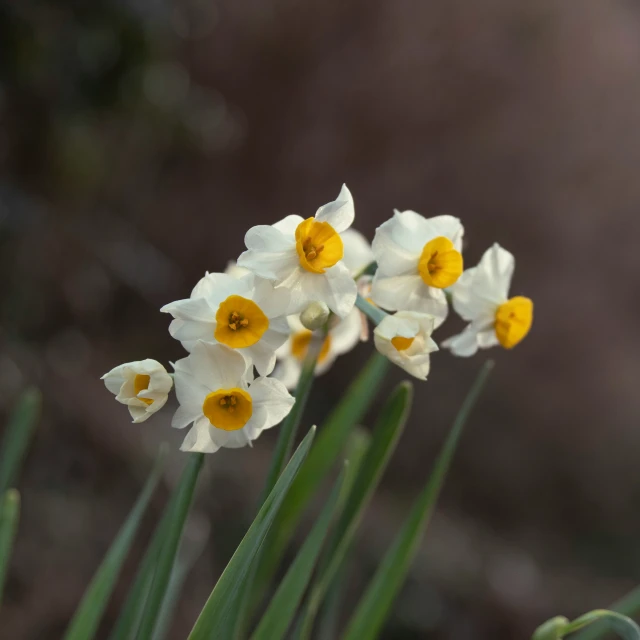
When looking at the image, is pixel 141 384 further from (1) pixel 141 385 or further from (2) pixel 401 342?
(2) pixel 401 342

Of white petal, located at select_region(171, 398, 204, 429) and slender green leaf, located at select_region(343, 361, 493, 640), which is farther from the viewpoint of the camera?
slender green leaf, located at select_region(343, 361, 493, 640)

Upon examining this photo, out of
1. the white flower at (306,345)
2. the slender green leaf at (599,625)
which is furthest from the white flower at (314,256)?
the slender green leaf at (599,625)

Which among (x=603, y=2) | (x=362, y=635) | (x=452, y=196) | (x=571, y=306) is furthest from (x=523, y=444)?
(x=362, y=635)

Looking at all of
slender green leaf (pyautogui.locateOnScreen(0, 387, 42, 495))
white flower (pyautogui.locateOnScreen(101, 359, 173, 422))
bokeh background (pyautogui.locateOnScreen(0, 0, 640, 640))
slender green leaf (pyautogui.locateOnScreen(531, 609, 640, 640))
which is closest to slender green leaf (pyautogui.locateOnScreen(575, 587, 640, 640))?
slender green leaf (pyautogui.locateOnScreen(531, 609, 640, 640))

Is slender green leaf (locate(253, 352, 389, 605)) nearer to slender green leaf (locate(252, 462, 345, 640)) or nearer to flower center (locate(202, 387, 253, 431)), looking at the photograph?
slender green leaf (locate(252, 462, 345, 640))

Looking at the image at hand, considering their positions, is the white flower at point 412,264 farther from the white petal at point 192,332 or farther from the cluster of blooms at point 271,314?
the white petal at point 192,332

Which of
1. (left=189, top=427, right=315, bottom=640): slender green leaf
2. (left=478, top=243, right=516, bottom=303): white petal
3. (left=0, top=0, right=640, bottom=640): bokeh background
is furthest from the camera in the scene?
(left=0, top=0, right=640, bottom=640): bokeh background
